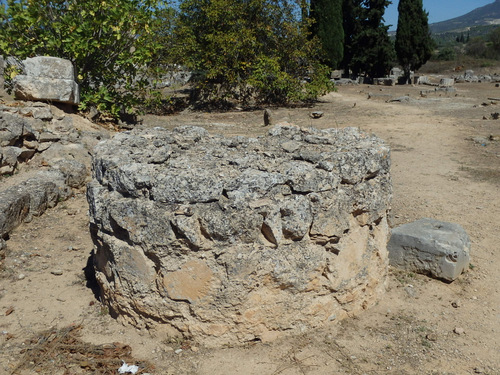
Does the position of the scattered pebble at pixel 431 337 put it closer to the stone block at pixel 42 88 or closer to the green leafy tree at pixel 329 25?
the stone block at pixel 42 88

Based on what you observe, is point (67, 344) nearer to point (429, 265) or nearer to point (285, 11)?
point (429, 265)

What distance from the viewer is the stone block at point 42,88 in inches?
351

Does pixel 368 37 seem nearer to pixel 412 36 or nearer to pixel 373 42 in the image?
pixel 373 42

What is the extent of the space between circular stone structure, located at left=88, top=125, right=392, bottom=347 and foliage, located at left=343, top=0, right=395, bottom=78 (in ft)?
82.6

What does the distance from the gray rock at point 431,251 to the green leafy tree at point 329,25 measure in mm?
20824

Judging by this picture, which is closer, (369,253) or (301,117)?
(369,253)

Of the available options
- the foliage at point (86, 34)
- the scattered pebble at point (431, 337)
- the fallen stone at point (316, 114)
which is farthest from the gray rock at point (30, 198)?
the fallen stone at point (316, 114)

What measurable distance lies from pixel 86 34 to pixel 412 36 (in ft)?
71.6

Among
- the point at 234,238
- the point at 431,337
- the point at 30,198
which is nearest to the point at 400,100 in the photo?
the point at 30,198

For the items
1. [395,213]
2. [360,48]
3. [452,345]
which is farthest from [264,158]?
[360,48]

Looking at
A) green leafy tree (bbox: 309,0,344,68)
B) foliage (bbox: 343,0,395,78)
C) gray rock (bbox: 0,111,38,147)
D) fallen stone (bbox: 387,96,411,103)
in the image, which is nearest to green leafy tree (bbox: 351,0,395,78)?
foliage (bbox: 343,0,395,78)

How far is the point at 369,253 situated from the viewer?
13.7ft

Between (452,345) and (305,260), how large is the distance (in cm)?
138

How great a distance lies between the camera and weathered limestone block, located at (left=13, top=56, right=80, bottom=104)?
8.93 metres
